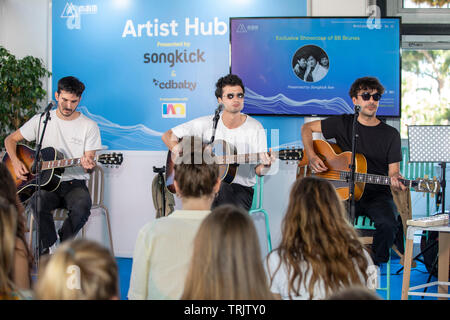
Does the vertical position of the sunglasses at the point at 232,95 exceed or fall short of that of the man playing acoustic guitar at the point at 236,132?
it exceeds it

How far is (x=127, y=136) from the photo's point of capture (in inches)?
199

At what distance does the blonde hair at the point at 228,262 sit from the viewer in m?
1.38

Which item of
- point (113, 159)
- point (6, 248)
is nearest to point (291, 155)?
point (113, 159)

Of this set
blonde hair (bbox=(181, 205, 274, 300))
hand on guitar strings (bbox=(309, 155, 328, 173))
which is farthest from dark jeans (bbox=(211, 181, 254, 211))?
blonde hair (bbox=(181, 205, 274, 300))

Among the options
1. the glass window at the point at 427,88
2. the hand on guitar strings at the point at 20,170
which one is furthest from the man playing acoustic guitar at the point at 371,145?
the hand on guitar strings at the point at 20,170

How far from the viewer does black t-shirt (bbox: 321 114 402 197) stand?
408 centimetres

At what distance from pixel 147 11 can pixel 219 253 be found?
4.12 m

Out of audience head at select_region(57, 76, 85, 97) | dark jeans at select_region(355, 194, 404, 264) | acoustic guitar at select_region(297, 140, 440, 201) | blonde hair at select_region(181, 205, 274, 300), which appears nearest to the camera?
blonde hair at select_region(181, 205, 274, 300)

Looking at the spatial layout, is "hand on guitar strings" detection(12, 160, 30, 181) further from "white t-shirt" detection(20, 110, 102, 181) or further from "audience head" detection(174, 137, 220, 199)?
"audience head" detection(174, 137, 220, 199)

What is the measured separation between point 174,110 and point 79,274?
12.8ft

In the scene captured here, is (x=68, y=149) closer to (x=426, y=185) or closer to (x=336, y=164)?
(x=336, y=164)

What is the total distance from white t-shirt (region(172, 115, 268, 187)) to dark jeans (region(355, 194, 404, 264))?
0.94 metres

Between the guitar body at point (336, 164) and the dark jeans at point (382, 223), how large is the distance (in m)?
0.10

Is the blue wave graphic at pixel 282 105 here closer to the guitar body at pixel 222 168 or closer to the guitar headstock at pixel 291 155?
the guitar body at pixel 222 168
